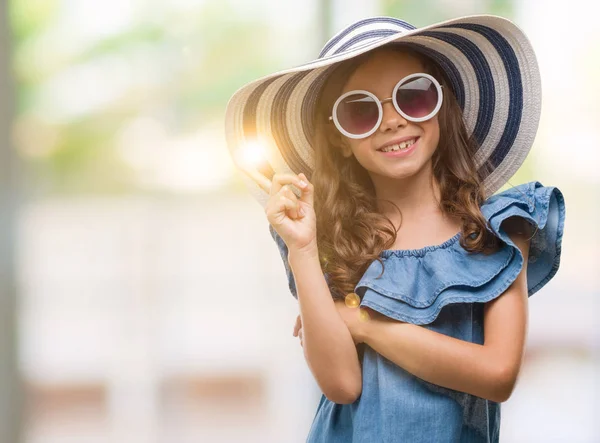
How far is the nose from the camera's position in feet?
3.25

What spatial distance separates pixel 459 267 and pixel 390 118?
0.21 meters

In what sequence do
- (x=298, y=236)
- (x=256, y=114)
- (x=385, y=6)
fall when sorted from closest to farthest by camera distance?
(x=298, y=236) < (x=256, y=114) < (x=385, y=6)

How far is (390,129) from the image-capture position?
996 mm

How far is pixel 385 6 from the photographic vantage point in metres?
2.25

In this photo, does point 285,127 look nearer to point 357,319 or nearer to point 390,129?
point 390,129

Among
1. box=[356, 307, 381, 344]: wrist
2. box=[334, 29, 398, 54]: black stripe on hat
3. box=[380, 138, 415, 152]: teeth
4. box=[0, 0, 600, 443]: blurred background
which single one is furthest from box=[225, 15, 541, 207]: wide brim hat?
box=[0, 0, 600, 443]: blurred background

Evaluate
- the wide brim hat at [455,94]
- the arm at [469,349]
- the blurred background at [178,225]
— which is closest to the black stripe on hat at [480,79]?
the wide brim hat at [455,94]

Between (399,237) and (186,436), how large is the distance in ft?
4.84

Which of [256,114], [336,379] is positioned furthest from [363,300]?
[256,114]

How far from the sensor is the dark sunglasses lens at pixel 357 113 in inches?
39.3

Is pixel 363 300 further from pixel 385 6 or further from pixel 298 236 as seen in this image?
pixel 385 6

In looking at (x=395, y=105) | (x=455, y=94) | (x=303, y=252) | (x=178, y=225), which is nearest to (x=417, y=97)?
(x=395, y=105)

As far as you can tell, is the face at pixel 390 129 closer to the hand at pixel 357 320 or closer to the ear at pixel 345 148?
the ear at pixel 345 148

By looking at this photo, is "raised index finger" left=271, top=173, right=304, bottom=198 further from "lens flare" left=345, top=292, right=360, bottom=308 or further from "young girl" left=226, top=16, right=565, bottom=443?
"lens flare" left=345, top=292, right=360, bottom=308
